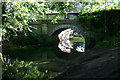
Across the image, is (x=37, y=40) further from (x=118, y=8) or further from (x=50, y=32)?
(x=118, y=8)

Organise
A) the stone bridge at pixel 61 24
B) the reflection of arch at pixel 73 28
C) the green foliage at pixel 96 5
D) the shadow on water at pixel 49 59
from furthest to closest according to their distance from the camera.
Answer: the stone bridge at pixel 61 24 → the reflection of arch at pixel 73 28 → the green foliage at pixel 96 5 → the shadow on water at pixel 49 59

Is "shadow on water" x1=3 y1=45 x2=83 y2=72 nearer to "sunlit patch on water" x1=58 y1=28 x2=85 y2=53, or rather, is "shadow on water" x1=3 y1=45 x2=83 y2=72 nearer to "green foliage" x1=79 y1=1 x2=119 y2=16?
"sunlit patch on water" x1=58 y1=28 x2=85 y2=53

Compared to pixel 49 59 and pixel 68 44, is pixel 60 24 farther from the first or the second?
pixel 49 59

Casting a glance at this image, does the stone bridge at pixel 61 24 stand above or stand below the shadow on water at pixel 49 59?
above

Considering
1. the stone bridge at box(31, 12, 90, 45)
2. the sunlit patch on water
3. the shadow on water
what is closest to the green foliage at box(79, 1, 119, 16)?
the stone bridge at box(31, 12, 90, 45)

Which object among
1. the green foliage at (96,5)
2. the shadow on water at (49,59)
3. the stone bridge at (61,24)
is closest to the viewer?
the shadow on water at (49,59)

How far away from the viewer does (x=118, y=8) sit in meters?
7.32

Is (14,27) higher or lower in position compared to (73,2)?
lower

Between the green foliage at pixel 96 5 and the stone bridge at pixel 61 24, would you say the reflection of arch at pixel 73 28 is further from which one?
the green foliage at pixel 96 5

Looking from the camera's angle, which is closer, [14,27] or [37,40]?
[14,27]

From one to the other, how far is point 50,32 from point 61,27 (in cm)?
105

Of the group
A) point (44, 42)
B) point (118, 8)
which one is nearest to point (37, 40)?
point (44, 42)

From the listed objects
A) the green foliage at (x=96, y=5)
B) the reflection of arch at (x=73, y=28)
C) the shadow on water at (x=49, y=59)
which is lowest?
the shadow on water at (x=49, y=59)

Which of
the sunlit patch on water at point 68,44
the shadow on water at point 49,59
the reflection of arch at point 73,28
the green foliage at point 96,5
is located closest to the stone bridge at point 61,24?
the reflection of arch at point 73,28
